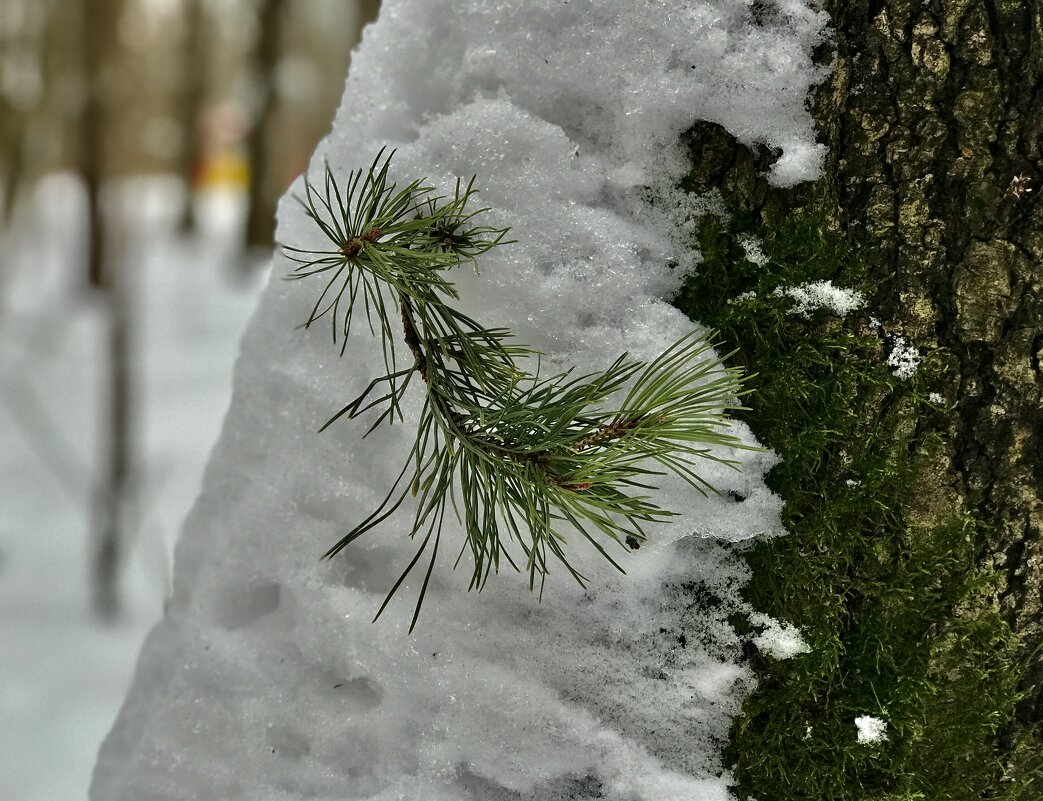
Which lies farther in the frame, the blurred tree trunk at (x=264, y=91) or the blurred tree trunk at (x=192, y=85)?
the blurred tree trunk at (x=192, y=85)

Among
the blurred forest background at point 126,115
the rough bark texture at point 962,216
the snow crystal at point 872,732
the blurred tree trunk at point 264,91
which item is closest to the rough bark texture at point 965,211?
the rough bark texture at point 962,216

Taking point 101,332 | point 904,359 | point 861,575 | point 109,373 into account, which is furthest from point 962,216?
point 101,332

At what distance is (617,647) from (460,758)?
0.19 m

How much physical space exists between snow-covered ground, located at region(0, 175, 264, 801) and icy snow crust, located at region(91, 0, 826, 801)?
4.04 ft

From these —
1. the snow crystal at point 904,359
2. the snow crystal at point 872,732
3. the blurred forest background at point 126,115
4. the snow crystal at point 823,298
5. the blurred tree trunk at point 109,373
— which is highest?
the blurred forest background at point 126,115

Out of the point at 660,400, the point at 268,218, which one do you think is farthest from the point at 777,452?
the point at 268,218

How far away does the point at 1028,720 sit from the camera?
73 centimetres

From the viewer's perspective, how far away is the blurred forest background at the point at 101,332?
3805 mm

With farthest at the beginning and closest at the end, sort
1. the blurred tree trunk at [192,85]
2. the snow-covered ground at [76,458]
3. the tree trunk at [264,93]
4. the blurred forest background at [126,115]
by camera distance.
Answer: the blurred tree trunk at [192,85], the tree trunk at [264,93], the blurred forest background at [126,115], the snow-covered ground at [76,458]

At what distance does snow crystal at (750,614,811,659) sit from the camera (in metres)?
0.73

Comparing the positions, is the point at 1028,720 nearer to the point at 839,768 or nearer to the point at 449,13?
the point at 839,768

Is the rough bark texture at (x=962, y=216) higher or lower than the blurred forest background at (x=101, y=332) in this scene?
lower

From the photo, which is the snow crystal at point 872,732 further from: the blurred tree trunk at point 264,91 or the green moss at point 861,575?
the blurred tree trunk at point 264,91

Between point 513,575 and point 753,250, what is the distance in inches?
14.8
